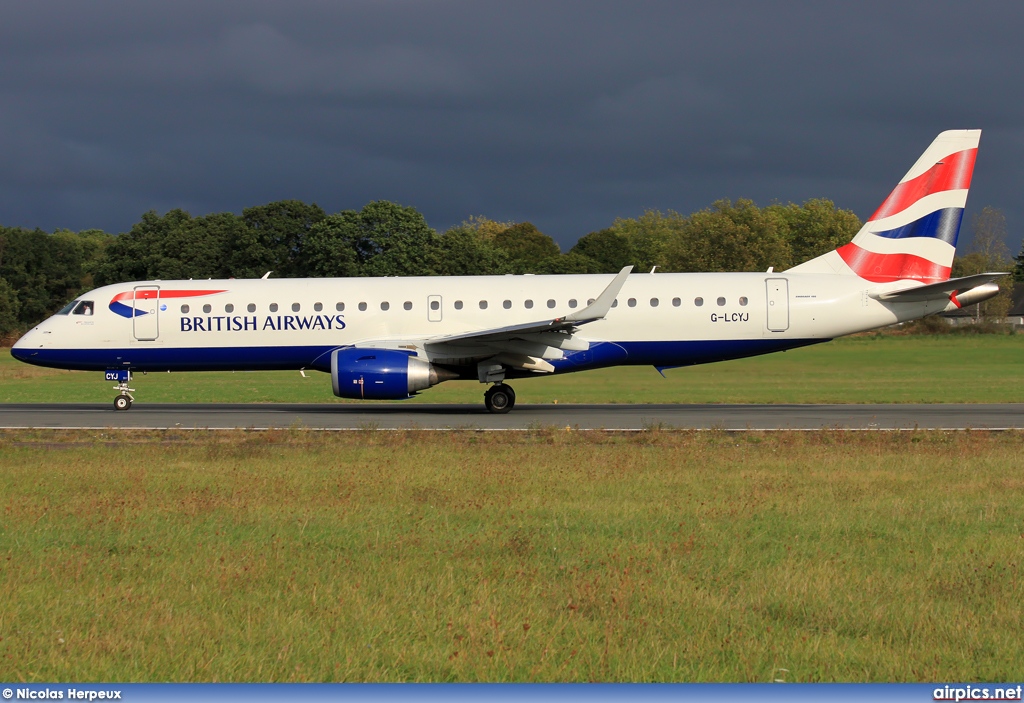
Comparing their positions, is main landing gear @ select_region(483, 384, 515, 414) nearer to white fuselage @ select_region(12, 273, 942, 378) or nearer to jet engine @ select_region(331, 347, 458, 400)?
white fuselage @ select_region(12, 273, 942, 378)

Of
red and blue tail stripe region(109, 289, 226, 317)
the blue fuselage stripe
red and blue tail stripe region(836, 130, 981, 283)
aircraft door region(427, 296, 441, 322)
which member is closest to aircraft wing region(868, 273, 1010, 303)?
red and blue tail stripe region(836, 130, 981, 283)

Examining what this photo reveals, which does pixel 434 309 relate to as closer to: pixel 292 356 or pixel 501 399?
pixel 501 399

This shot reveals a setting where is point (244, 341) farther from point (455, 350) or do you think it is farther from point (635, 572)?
point (635, 572)

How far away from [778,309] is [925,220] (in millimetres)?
4704

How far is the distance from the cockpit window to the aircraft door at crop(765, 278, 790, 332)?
54.9 feet

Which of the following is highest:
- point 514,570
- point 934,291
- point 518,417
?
point 934,291

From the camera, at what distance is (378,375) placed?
2270 cm

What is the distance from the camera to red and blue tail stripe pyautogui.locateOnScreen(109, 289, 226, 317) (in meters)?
25.7

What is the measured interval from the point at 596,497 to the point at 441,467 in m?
3.15

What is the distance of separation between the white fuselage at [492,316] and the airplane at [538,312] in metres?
0.03

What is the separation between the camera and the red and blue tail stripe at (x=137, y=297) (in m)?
25.7

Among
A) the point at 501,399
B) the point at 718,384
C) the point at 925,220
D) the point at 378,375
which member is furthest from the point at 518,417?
the point at 718,384

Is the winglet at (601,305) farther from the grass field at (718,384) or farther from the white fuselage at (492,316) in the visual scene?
the grass field at (718,384)

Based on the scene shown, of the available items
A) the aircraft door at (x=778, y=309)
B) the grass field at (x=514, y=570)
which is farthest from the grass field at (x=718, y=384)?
the grass field at (x=514, y=570)
